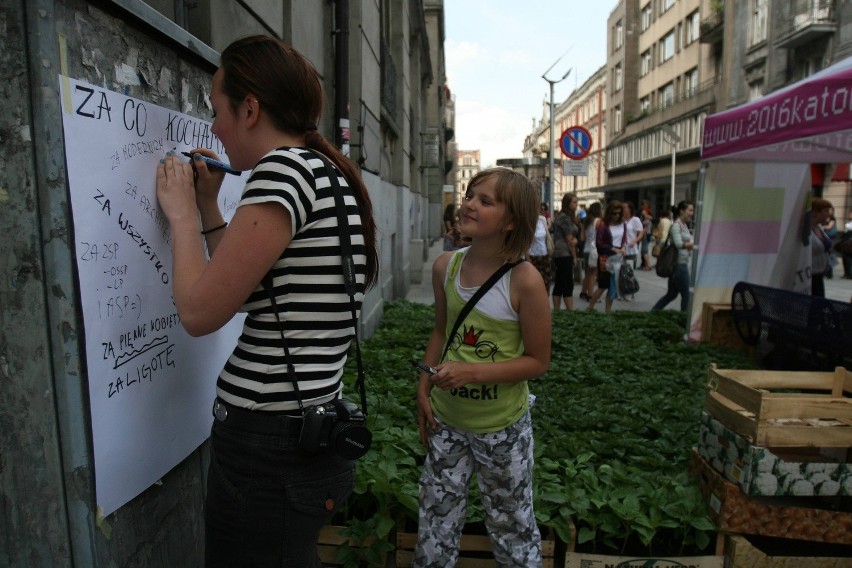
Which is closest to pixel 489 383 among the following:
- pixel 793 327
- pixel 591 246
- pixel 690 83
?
pixel 793 327

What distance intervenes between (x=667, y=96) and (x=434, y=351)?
44.7 m

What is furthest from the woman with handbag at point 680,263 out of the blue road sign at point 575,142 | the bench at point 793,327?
the blue road sign at point 575,142

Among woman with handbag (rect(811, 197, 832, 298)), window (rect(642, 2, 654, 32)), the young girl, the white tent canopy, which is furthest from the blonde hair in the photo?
window (rect(642, 2, 654, 32))

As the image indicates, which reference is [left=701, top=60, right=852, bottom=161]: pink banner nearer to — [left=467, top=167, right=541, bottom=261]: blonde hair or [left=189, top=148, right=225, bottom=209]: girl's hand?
[left=467, top=167, right=541, bottom=261]: blonde hair

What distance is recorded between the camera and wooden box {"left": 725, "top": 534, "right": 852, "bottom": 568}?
9.32 ft

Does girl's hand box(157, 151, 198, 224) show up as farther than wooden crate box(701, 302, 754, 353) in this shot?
No

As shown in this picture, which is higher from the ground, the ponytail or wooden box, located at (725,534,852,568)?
the ponytail

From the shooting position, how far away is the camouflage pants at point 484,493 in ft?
8.09

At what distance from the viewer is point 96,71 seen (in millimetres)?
1602

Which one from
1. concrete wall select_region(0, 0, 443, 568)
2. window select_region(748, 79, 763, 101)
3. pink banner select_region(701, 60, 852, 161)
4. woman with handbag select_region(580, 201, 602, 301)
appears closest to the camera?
concrete wall select_region(0, 0, 443, 568)

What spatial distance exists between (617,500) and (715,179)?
590 centimetres

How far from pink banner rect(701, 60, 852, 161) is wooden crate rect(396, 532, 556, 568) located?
158 inches

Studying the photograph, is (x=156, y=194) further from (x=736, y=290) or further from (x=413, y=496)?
(x=736, y=290)

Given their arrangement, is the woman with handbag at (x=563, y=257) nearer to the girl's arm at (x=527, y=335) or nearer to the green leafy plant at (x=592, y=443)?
the green leafy plant at (x=592, y=443)
